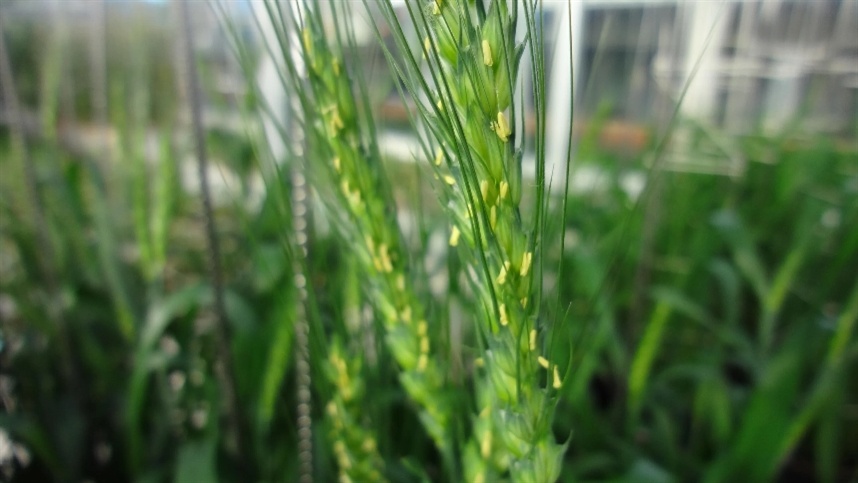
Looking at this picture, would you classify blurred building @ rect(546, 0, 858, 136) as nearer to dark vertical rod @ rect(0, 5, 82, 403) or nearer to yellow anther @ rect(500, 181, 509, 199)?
dark vertical rod @ rect(0, 5, 82, 403)

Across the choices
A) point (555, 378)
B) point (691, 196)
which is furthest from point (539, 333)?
point (691, 196)

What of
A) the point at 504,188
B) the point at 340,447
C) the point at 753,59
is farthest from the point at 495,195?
the point at 753,59

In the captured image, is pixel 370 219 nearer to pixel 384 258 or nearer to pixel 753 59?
pixel 384 258

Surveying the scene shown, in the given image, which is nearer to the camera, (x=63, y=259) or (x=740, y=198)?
(x=63, y=259)

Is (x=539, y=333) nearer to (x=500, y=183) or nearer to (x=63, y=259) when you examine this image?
(x=500, y=183)

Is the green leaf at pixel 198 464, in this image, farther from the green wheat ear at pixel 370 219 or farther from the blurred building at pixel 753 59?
the blurred building at pixel 753 59

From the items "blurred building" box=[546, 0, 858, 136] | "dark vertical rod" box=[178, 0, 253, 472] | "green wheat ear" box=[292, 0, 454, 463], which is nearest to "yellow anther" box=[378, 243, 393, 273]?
"green wheat ear" box=[292, 0, 454, 463]
